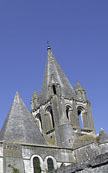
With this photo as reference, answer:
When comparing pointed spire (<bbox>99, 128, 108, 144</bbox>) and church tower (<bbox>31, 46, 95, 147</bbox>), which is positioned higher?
church tower (<bbox>31, 46, 95, 147</bbox>)

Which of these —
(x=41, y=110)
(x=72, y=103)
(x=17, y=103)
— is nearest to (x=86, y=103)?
(x=72, y=103)

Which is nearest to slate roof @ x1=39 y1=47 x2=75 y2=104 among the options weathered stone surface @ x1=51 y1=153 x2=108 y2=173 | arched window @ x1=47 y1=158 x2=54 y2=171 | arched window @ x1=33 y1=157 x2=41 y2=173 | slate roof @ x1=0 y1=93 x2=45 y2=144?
slate roof @ x1=0 y1=93 x2=45 y2=144

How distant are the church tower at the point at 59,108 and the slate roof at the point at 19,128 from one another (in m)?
3.86

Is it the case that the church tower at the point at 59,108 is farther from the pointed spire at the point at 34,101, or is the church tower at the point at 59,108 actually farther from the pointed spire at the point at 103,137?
the pointed spire at the point at 103,137

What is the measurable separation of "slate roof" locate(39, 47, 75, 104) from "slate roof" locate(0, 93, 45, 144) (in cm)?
705

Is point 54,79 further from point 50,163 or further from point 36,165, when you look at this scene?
point 36,165

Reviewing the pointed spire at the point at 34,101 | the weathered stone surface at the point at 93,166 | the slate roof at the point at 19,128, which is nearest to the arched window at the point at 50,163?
the slate roof at the point at 19,128

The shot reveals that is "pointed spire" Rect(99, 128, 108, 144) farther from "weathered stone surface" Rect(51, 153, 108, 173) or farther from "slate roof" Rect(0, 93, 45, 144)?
"weathered stone surface" Rect(51, 153, 108, 173)

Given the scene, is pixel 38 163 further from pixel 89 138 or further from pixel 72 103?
pixel 72 103

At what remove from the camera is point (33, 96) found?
109 ft

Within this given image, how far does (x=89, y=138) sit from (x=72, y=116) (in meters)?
6.20

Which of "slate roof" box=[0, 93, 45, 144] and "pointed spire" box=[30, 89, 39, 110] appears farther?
"pointed spire" box=[30, 89, 39, 110]

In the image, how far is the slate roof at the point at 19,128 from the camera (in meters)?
21.9

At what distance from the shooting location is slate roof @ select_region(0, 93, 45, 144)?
2194 centimetres
